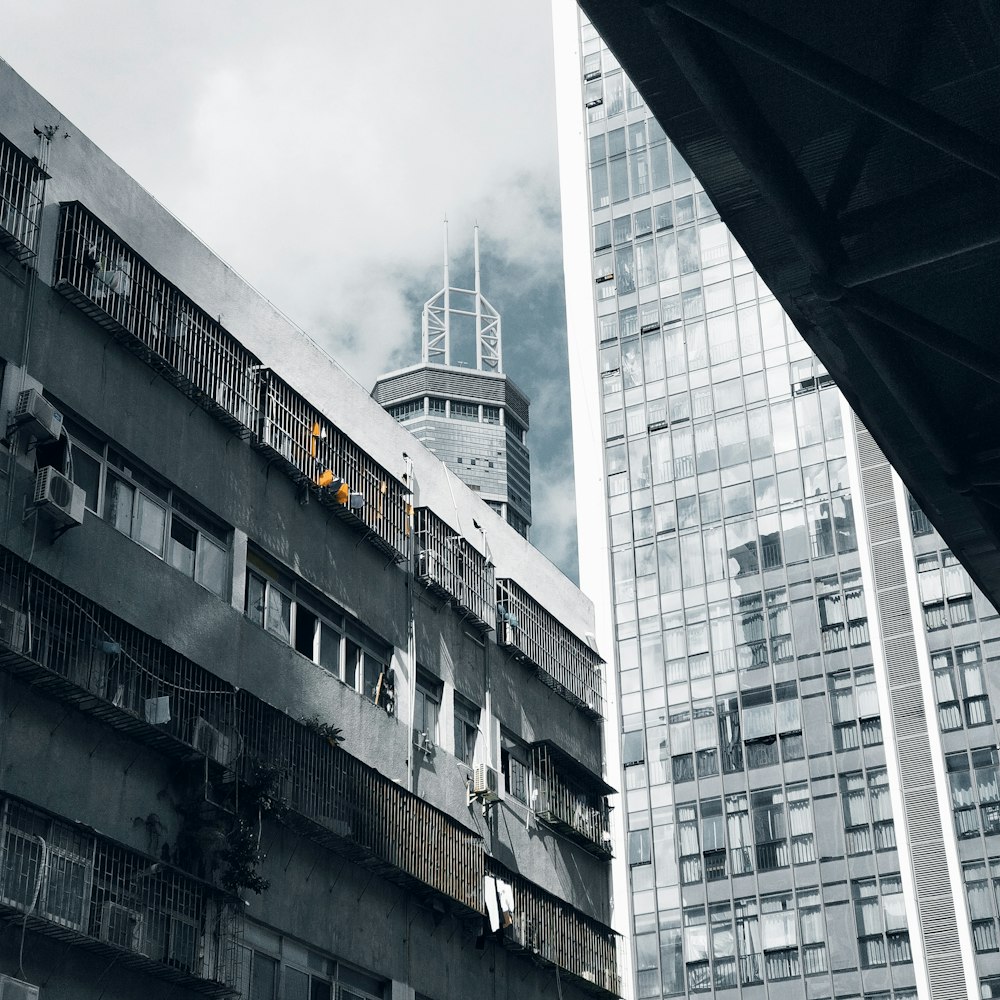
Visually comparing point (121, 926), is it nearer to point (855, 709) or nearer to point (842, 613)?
point (855, 709)

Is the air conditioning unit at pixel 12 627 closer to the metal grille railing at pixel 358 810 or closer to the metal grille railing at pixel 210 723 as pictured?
the metal grille railing at pixel 210 723

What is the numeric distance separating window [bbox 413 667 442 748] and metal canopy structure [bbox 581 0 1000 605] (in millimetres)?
15225

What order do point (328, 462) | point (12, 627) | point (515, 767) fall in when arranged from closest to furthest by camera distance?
point (12, 627) < point (328, 462) < point (515, 767)

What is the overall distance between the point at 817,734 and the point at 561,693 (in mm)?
44128

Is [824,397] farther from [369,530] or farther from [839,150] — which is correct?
[839,150]

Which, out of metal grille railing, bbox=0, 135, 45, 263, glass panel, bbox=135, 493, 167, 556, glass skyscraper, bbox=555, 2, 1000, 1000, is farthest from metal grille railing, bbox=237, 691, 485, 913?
glass skyscraper, bbox=555, 2, 1000, 1000

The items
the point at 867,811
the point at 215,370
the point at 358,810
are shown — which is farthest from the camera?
the point at 867,811

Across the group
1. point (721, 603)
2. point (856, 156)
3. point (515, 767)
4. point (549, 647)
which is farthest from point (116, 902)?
point (721, 603)

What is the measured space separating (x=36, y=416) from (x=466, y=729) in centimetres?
1234

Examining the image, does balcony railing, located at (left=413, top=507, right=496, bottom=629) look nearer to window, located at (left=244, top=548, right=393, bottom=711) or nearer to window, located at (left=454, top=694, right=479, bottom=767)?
window, located at (left=454, top=694, right=479, bottom=767)

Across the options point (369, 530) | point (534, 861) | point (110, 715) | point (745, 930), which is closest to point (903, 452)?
point (110, 715)

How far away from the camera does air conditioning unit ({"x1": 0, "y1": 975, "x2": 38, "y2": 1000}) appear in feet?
55.5

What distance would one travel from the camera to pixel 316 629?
1001 inches

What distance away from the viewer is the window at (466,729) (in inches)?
1137
